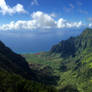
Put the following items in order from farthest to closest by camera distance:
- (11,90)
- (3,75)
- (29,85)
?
1. (3,75)
2. (29,85)
3. (11,90)

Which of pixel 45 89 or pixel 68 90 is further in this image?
pixel 68 90

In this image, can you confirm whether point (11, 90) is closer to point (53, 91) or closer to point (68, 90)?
point (53, 91)

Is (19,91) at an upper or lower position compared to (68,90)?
upper

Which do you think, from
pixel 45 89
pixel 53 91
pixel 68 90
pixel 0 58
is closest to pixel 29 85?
pixel 45 89

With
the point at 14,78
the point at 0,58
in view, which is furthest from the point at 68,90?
the point at 14,78

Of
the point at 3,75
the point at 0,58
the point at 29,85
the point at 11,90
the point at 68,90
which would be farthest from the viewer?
the point at 68,90

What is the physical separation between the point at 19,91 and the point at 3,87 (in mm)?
10005

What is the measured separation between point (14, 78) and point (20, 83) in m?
9.20

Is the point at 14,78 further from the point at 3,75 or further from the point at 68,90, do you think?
the point at 68,90

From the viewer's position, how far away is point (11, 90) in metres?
82.8

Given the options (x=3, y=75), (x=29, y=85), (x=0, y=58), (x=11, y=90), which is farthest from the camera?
(x=0, y=58)

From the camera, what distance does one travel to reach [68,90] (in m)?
A: 189

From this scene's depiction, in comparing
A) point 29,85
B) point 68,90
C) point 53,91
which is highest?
point 29,85

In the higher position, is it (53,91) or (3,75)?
(3,75)
